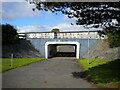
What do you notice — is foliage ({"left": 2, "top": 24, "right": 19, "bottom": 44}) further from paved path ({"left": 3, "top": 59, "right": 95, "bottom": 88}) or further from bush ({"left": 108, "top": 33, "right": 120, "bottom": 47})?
paved path ({"left": 3, "top": 59, "right": 95, "bottom": 88})

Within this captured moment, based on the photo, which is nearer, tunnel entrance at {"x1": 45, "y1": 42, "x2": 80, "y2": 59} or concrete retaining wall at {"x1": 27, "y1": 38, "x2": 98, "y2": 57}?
concrete retaining wall at {"x1": 27, "y1": 38, "x2": 98, "y2": 57}

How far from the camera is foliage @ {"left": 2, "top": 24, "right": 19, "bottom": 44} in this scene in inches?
1709

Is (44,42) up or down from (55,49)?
up

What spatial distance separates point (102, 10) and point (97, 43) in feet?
109

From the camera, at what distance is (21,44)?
151 ft

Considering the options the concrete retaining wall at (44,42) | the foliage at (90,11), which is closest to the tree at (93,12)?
the foliage at (90,11)

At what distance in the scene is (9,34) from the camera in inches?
1761

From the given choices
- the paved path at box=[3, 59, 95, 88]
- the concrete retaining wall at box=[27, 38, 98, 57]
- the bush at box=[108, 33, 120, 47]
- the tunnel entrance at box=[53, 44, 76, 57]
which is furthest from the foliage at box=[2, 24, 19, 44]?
the paved path at box=[3, 59, 95, 88]

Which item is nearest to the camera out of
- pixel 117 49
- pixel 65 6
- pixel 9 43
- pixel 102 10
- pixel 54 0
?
pixel 54 0

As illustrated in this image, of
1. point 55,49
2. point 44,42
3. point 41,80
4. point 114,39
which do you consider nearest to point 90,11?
point 41,80

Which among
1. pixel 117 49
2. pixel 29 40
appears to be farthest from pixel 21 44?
pixel 117 49

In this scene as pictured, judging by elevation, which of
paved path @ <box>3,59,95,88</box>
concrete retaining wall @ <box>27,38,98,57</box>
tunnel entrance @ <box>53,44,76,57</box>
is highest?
concrete retaining wall @ <box>27,38,98,57</box>

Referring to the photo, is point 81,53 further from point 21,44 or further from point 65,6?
point 65,6

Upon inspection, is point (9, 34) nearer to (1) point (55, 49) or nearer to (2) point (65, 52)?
(1) point (55, 49)
